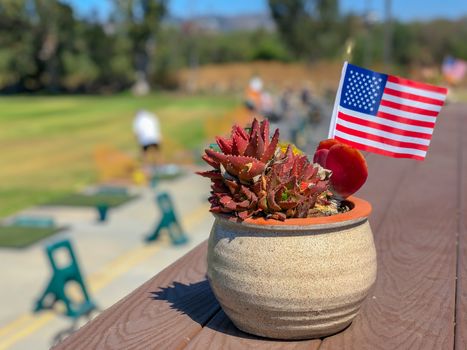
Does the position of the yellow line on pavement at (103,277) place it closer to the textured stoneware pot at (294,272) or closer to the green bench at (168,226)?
the green bench at (168,226)

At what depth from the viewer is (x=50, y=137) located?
26734mm

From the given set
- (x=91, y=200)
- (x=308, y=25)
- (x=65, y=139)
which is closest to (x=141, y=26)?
(x=308, y=25)

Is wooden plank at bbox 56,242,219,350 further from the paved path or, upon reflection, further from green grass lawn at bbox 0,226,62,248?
green grass lawn at bbox 0,226,62,248

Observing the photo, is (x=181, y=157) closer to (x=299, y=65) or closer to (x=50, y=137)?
(x=50, y=137)

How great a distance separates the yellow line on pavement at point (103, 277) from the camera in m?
6.27

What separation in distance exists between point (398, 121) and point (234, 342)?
3.91ft

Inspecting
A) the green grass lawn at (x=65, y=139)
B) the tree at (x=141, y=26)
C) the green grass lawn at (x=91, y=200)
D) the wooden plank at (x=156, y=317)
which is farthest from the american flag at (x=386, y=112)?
the tree at (x=141, y=26)

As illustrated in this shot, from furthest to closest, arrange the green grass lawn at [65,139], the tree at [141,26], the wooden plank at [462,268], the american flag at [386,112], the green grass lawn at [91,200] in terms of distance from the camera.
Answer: the tree at [141,26], the green grass lawn at [65,139], the green grass lawn at [91,200], the american flag at [386,112], the wooden plank at [462,268]

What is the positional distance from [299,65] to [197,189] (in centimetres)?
6282

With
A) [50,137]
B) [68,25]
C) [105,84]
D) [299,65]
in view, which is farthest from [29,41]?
[50,137]

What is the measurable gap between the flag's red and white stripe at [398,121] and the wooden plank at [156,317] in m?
0.92

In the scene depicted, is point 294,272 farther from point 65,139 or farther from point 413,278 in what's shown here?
point 65,139

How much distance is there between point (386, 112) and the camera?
2850 millimetres

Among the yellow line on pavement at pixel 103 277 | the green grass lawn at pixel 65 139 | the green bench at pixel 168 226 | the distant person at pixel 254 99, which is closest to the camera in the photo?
the yellow line on pavement at pixel 103 277
